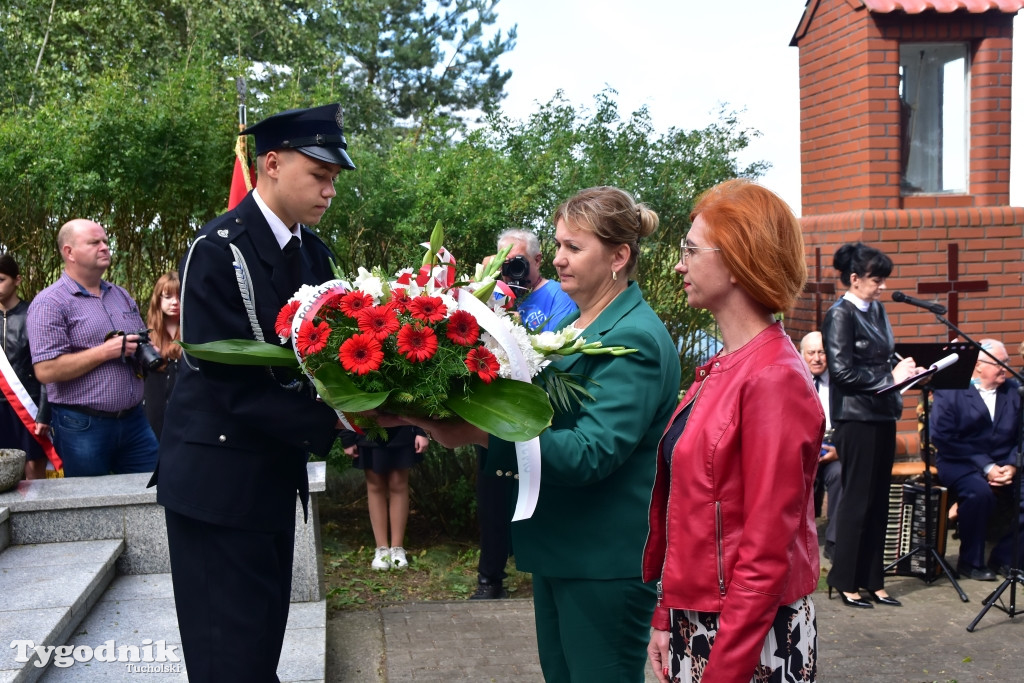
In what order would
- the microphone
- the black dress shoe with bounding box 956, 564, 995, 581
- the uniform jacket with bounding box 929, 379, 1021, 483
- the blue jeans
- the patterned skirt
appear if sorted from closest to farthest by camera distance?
the patterned skirt < the blue jeans < the microphone < the black dress shoe with bounding box 956, 564, 995, 581 < the uniform jacket with bounding box 929, 379, 1021, 483

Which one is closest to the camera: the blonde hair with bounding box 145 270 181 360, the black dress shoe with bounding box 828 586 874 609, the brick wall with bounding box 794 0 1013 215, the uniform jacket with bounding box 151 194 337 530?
the uniform jacket with bounding box 151 194 337 530

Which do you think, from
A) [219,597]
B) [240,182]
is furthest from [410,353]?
[240,182]

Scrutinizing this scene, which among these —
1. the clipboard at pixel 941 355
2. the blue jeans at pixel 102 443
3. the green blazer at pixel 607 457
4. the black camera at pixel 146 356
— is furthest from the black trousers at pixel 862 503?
the blue jeans at pixel 102 443

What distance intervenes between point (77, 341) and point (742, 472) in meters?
4.62

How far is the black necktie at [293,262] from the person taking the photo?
3139 mm

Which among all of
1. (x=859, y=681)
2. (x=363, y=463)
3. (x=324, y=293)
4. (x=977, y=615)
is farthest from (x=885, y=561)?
(x=324, y=293)

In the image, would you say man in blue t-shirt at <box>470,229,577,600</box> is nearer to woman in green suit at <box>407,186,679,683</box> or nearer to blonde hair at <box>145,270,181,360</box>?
blonde hair at <box>145,270,181,360</box>

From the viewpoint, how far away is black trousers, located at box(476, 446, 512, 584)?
652cm

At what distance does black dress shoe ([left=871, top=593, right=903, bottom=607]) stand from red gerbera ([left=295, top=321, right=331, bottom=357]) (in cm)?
532

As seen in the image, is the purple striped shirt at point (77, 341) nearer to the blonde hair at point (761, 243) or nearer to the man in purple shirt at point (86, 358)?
the man in purple shirt at point (86, 358)

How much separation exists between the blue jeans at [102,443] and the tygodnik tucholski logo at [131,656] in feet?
5.18

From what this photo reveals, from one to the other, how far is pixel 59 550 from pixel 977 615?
5455mm

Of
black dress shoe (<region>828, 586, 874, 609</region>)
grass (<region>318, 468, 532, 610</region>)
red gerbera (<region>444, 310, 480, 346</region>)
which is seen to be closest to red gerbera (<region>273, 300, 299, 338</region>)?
red gerbera (<region>444, 310, 480, 346</region>)

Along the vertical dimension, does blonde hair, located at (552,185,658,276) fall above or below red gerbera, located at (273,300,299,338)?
above
